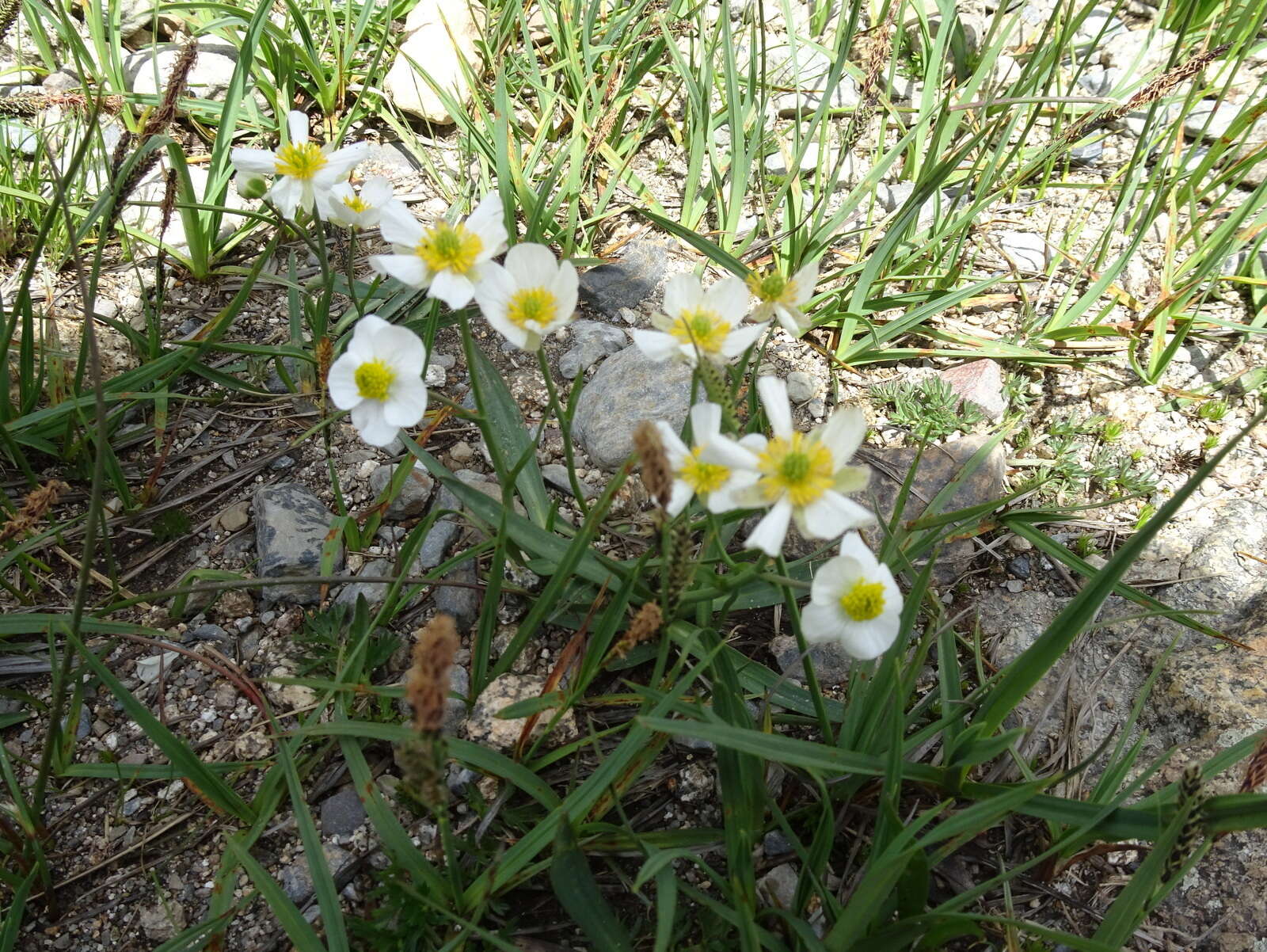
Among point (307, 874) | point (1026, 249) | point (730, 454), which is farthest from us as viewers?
point (1026, 249)

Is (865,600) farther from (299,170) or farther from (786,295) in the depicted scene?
(299,170)

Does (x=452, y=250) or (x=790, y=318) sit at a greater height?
(x=452, y=250)

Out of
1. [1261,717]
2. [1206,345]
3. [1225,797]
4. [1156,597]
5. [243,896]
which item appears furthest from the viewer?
[1206,345]

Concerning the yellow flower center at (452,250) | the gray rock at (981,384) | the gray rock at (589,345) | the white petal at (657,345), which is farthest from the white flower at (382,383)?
the gray rock at (981,384)

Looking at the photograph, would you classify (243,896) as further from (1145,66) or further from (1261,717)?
(1145,66)

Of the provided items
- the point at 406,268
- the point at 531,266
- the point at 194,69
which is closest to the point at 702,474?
the point at 531,266

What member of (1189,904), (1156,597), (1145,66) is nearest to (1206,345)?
(1156,597)
